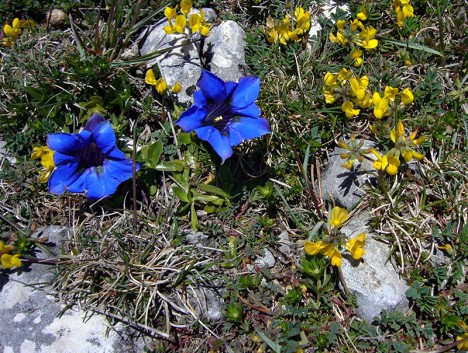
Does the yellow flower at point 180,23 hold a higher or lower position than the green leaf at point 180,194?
higher

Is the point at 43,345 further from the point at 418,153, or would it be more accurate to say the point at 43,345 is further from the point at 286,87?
the point at 418,153

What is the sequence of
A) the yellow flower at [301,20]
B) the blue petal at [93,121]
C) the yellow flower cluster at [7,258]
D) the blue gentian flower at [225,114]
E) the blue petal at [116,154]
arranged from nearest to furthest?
the blue gentian flower at [225,114]
the yellow flower cluster at [7,258]
the blue petal at [116,154]
the blue petal at [93,121]
the yellow flower at [301,20]

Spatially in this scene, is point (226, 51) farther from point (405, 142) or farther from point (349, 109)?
point (405, 142)

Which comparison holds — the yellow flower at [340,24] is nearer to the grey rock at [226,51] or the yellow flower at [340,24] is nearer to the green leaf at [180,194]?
the grey rock at [226,51]

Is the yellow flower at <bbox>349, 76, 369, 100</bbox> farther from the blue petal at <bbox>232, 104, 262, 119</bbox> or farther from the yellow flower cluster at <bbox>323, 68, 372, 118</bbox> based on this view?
the blue petal at <bbox>232, 104, 262, 119</bbox>

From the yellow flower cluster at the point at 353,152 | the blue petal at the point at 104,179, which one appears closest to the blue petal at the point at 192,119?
the blue petal at the point at 104,179

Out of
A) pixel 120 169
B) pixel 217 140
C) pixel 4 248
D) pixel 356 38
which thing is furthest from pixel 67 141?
pixel 356 38

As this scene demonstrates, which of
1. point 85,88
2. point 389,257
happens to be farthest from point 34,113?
point 389,257
